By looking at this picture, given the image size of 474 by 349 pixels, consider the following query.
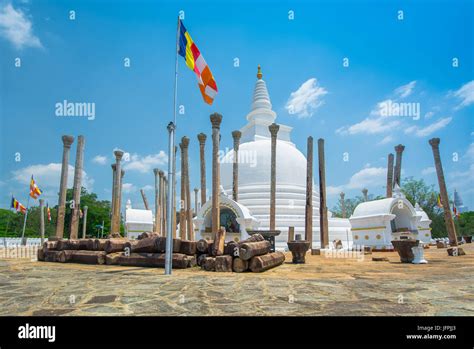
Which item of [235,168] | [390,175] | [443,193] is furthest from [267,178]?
[443,193]

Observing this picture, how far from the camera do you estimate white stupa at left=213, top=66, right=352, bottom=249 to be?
2456 centimetres

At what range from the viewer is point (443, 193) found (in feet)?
67.1

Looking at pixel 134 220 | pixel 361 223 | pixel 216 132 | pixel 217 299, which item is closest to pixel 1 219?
pixel 134 220

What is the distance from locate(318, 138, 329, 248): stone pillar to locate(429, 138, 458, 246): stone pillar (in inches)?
306

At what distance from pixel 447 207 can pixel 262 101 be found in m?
22.2

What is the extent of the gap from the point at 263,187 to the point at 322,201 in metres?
7.94

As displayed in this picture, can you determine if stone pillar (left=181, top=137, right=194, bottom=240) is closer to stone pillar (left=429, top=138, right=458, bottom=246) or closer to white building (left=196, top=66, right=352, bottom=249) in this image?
white building (left=196, top=66, right=352, bottom=249)

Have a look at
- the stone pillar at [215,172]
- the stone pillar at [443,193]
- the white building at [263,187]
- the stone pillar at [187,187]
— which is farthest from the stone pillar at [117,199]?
the stone pillar at [443,193]

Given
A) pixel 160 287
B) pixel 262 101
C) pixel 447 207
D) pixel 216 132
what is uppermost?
pixel 262 101

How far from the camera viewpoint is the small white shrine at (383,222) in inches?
824

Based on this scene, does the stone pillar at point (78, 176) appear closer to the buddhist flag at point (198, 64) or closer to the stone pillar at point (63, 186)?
the stone pillar at point (63, 186)
